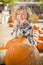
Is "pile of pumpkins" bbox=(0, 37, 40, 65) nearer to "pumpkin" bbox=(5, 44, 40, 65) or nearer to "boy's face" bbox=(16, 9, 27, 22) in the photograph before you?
"pumpkin" bbox=(5, 44, 40, 65)

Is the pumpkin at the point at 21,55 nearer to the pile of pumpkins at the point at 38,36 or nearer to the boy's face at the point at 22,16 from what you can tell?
the pile of pumpkins at the point at 38,36

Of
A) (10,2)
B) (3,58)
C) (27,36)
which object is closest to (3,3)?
(10,2)

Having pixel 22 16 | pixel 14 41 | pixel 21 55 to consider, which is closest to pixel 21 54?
pixel 21 55

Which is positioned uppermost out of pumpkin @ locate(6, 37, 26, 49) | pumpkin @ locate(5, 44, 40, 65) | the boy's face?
the boy's face

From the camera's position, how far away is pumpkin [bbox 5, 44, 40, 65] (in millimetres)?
1126

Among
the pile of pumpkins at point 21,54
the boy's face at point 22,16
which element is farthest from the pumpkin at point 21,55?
the boy's face at point 22,16

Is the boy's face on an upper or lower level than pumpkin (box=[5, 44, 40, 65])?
upper

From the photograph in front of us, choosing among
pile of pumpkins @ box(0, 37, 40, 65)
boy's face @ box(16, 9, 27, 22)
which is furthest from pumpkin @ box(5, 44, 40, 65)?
boy's face @ box(16, 9, 27, 22)

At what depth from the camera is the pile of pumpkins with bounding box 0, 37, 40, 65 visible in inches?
44.4

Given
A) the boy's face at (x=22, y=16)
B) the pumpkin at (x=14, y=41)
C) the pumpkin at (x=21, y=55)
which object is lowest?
the pumpkin at (x=21, y=55)

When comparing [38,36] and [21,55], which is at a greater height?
[38,36]

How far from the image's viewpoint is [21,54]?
1.13 m

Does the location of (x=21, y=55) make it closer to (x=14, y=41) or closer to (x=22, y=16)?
(x=14, y=41)

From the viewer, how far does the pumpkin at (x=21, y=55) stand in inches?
44.3
